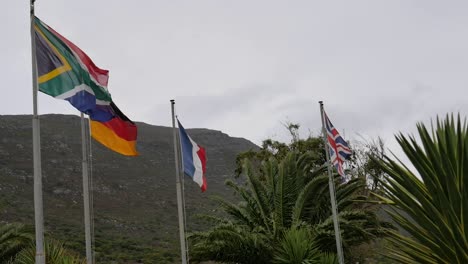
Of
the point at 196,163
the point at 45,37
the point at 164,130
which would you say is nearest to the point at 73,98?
the point at 45,37

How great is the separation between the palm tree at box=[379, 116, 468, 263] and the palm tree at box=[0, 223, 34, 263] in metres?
13.9

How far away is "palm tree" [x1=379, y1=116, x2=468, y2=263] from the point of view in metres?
8.12

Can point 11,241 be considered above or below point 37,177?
below

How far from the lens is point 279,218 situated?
21.8m

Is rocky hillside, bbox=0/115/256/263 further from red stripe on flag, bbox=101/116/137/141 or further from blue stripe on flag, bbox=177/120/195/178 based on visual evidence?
red stripe on flag, bbox=101/116/137/141

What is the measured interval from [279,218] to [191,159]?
9124mm

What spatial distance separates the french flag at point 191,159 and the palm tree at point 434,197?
17.0ft

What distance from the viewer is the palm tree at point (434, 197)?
320 inches

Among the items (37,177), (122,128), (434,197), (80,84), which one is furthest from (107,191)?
(434,197)

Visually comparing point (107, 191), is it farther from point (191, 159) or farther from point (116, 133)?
point (116, 133)

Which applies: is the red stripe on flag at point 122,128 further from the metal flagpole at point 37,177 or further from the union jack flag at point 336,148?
the union jack flag at point 336,148

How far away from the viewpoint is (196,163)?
45.0ft

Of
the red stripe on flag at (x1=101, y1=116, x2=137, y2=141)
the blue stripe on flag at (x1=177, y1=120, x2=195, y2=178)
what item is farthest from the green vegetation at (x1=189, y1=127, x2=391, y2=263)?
the red stripe on flag at (x1=101, y1=116, x2=137, y2=141)

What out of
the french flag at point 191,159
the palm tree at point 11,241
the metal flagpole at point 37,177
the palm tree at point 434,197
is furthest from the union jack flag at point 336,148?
the palm tree at point 11,241
